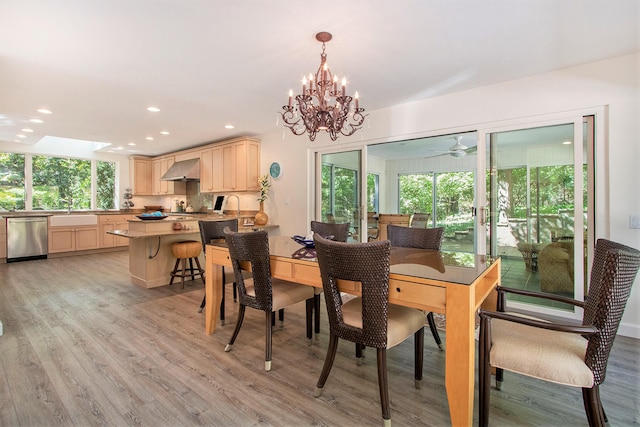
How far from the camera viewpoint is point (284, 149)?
5.19 m

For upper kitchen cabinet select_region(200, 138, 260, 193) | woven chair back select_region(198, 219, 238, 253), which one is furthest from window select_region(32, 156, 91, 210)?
woven chair back select_region(198, 219, 238, 253)

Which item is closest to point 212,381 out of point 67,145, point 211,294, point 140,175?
point 211,294

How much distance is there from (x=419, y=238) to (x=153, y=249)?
3499mm

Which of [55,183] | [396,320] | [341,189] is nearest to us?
[396,320]

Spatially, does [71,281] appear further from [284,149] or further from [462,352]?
[462,352]

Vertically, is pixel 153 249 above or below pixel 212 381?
above

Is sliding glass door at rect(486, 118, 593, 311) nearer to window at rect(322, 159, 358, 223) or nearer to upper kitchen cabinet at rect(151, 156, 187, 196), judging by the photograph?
window at rect(322, 159, 358, 223)

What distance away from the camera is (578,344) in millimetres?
1496

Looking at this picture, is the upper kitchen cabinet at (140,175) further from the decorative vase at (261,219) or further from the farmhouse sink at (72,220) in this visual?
the decorative vase at (261,219)

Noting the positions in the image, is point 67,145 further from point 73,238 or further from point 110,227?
Result: point 73,238

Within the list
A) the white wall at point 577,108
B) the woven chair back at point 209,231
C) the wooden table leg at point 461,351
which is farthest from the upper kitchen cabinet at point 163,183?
the wooden table leg at point 461,351

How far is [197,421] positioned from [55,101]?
415 cm

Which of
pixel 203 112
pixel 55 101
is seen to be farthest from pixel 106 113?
pixel 203 112

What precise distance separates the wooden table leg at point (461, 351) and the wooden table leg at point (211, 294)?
191 centimetres
